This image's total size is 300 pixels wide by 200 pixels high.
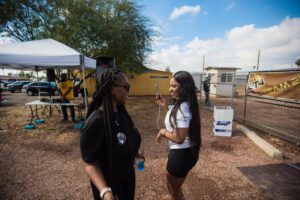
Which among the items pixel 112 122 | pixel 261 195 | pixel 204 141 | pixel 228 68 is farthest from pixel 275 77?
pixel 228 68

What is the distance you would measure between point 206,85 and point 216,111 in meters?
5.76

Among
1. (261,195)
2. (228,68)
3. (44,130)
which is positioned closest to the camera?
(261,195)

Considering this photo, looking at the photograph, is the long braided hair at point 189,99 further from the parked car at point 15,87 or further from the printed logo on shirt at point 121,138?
the parked car at point 15,87

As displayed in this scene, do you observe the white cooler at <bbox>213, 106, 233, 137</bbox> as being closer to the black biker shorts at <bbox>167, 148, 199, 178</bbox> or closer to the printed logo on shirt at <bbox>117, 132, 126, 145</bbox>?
the black biker shorts at <bbox>167, 148, 199, 178</bbox>

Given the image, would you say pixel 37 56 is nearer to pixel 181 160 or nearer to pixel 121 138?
pixel 121 138

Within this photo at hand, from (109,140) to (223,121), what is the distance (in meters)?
5.05

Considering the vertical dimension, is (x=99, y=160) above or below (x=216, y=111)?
above

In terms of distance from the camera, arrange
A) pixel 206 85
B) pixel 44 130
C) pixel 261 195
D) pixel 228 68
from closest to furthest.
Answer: pixel 261 195
pixel 44 130
pixel 206 85
pixel 228 68

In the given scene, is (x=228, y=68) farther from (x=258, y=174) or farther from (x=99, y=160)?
(x=99, y=160)

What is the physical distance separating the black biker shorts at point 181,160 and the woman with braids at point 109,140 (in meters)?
0.57

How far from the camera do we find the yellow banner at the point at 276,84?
4.81 meters

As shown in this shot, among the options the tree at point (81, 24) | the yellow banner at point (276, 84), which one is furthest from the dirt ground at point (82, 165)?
the tree at point (81, 24)

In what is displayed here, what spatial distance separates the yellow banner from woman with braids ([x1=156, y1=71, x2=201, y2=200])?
4.66 metres

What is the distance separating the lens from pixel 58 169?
3496mm
